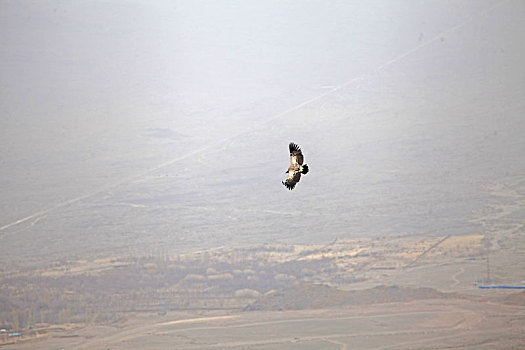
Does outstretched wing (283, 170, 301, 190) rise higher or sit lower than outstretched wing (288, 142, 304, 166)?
lower

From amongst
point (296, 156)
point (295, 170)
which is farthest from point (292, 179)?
point (296, 156)

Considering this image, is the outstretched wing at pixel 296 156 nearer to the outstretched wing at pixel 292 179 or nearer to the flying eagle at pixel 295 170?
the flying eagle at pixel 295 170

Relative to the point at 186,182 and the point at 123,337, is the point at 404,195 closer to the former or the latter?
the point at 186,182

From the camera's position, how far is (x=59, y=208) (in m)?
34.1

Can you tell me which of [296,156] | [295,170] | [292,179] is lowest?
[292,179]

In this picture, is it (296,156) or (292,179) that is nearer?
(292,179)

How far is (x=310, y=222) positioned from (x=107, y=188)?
8.49 metres

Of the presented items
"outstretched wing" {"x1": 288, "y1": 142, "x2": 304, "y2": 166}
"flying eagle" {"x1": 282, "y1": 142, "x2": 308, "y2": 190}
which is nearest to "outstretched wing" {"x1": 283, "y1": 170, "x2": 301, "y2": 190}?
"flying eagle" {"x1": 282, "y1": 142, "x2": 308, "y2": 190}

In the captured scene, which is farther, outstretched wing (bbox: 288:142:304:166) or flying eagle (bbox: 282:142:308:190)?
outstretched wing (bbox: 288:142:304:166)

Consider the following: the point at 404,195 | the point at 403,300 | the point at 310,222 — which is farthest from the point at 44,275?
the point at 404,195

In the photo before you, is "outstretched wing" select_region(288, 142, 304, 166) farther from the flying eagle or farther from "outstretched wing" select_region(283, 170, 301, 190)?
"outstretched wing" select_region(283, 170, 301, 190)

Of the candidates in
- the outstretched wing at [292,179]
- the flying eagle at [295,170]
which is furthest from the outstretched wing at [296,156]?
the outstretched wing at [292,179]

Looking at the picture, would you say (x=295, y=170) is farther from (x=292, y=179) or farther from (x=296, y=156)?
(x=296, y=156)

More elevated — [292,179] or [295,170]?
[295,170]
